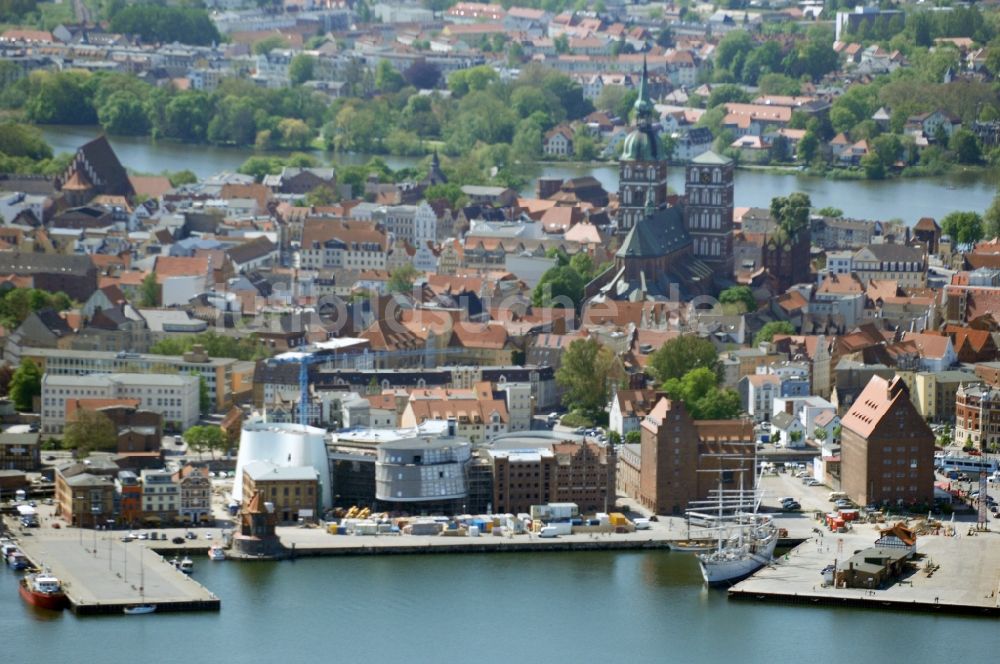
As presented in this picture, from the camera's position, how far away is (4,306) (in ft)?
161

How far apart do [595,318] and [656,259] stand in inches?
110

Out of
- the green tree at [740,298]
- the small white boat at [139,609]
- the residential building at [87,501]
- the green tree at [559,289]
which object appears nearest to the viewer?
the small white boat at [139,609]

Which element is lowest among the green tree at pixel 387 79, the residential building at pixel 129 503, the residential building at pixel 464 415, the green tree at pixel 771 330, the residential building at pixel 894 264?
the residential building at pixel 129 503

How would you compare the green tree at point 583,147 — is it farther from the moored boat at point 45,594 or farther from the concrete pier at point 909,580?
the moored boat at point 45,594

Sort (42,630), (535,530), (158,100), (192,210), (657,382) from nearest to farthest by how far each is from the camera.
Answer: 1. (42,630)
2. (535,530)
3. (657,382)
4. (192,210)
5. (158,100)

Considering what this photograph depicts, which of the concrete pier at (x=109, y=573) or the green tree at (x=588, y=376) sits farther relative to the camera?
the green tree at (x=588, y=376)

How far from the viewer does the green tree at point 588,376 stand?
43625mm

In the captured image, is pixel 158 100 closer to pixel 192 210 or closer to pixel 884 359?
pixel 192 210

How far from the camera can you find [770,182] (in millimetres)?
68750

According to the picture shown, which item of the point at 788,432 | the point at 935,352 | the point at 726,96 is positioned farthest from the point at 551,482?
the point at 726,96

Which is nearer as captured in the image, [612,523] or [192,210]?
[612,523]

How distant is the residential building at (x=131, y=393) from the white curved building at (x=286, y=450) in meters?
3.88

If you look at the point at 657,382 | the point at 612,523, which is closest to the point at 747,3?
the point at 657,382

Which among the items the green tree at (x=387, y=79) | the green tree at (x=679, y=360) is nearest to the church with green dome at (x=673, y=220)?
the green tree at (x=679, y=360)
